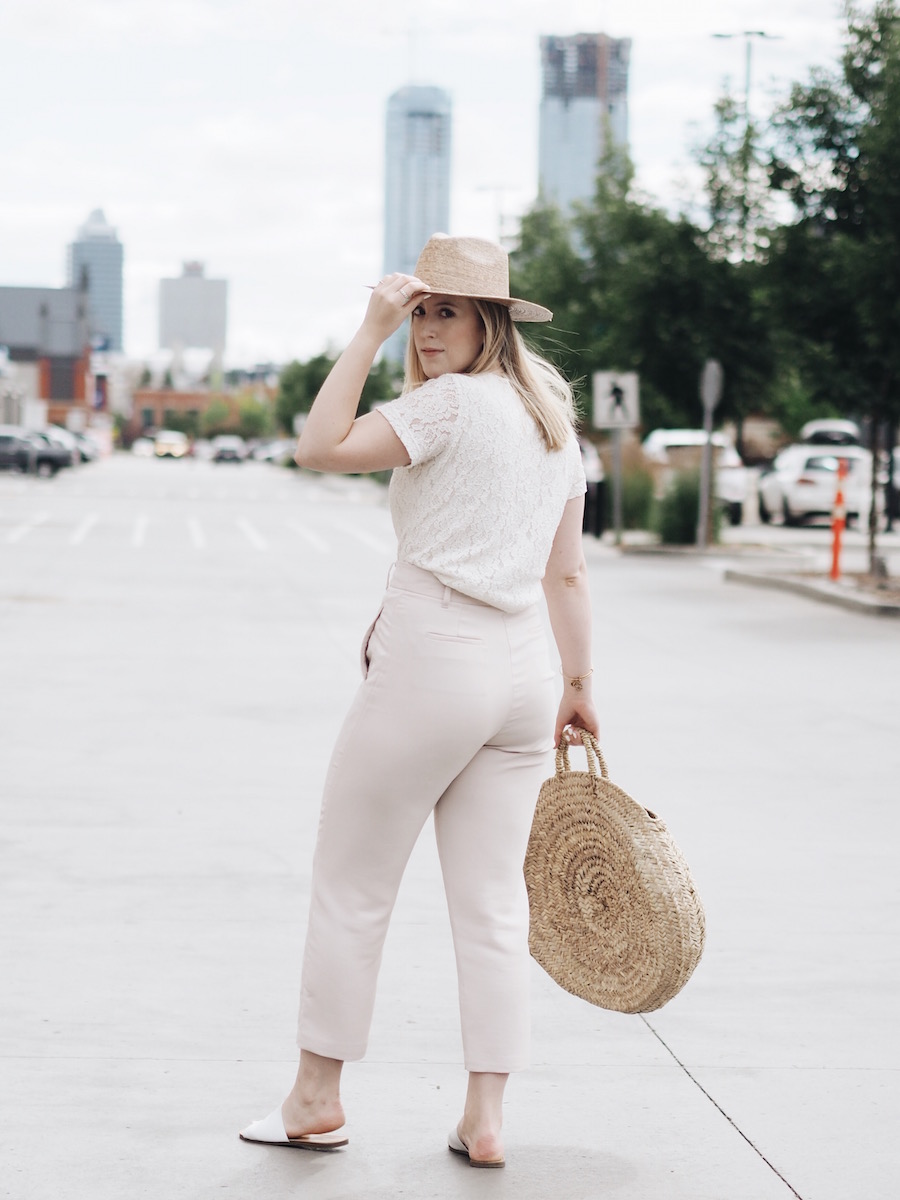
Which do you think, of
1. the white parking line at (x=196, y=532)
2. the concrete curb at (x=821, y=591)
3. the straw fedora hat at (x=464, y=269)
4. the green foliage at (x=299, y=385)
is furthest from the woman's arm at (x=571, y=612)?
the green foliage at (x=299, y=385)

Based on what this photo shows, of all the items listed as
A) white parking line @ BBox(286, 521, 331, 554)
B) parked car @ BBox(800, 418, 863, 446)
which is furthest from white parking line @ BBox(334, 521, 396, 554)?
parked car @ BBox(800, 418, 863, 446)

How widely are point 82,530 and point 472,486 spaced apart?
79.4 feet

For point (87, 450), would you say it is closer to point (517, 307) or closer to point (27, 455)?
point (27, 455)

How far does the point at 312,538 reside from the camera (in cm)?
2647

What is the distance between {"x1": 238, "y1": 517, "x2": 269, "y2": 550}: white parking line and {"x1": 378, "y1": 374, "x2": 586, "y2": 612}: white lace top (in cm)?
2056

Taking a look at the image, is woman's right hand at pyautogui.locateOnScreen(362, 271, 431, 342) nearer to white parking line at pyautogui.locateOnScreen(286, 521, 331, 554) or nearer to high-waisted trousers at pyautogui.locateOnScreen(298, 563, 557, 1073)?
high-waisted trousers at pyautogui.locateOnScreen(298, 563, 557, 1073)

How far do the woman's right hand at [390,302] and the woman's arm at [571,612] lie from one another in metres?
0.56

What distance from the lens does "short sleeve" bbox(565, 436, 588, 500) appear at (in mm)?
3574

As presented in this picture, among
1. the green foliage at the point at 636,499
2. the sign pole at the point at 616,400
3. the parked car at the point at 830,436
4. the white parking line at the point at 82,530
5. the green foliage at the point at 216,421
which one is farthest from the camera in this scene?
the green foliage at the point at 216,421

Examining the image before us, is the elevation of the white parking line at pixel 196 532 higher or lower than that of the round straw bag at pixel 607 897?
lower

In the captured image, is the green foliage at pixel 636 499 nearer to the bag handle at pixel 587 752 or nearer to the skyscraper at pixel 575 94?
the bag handle at pixel 587 752

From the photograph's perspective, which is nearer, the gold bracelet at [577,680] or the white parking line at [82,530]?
the gold bracelet at [577,680]

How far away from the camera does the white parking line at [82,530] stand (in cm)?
2428

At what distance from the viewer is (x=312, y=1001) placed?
357 cm
